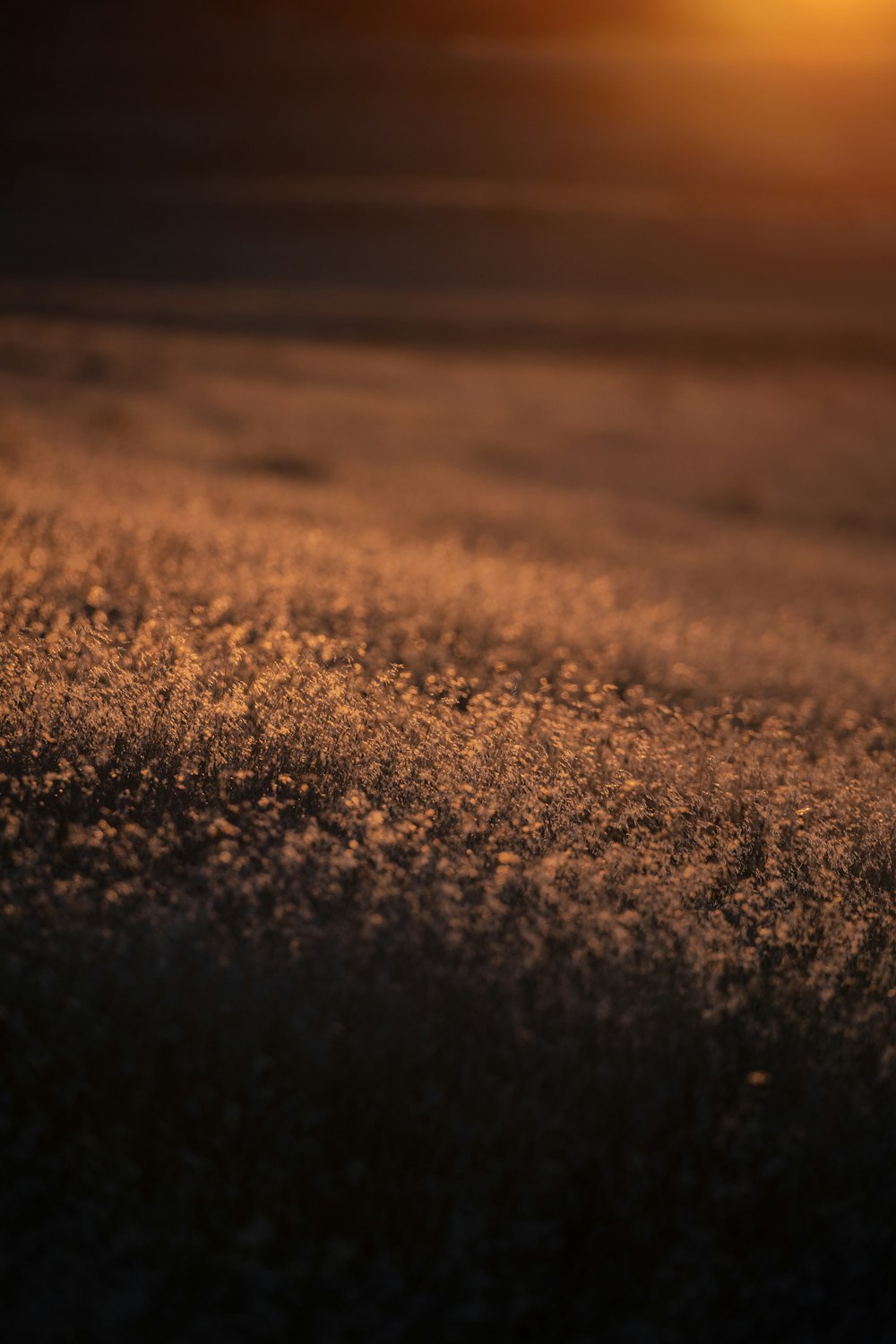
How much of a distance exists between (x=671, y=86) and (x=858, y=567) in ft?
256

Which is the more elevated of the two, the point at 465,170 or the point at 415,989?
the point at 465,170

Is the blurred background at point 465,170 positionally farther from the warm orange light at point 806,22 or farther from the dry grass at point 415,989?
the dry grass at point 415,989

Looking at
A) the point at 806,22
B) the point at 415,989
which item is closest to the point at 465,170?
the point at 806,22

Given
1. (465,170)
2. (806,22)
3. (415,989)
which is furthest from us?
(806,22)

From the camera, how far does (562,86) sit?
80.2 m

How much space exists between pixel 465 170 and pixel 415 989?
71035 mm

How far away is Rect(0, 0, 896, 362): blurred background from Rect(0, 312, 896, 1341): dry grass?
27548mm

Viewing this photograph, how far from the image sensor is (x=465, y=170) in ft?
218

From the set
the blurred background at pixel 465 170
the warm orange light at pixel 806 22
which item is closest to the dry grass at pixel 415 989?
the blurred background at pixel 465 170

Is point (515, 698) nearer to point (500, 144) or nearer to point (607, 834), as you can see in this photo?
point (607, 834)

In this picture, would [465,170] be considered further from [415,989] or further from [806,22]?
[415,989]

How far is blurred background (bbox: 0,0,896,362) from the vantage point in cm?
3534

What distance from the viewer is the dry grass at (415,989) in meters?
2.79

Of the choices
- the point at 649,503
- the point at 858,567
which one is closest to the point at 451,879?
the point at 858,567
